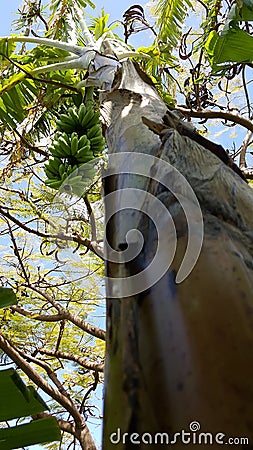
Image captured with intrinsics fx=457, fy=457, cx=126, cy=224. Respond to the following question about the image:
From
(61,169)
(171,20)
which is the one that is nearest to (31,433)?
(61,169)

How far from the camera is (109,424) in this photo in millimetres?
357

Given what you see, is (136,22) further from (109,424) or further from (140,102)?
(109,424)

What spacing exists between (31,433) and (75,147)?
1.01 metres

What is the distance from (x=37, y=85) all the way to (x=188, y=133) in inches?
62.3

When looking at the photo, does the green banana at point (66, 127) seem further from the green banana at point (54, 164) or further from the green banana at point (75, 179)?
the green banana at point (75, 179)

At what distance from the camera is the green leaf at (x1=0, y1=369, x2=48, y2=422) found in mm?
678

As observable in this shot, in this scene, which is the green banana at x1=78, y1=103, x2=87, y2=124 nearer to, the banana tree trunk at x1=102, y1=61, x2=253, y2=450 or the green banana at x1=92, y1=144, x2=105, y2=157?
the green banana at x1=92, y1=144, x2=105, y2=157

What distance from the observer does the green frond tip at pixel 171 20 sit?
2.61 m

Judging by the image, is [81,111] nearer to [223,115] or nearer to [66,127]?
[66,127]

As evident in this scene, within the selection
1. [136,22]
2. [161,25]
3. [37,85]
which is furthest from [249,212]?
[161,25]

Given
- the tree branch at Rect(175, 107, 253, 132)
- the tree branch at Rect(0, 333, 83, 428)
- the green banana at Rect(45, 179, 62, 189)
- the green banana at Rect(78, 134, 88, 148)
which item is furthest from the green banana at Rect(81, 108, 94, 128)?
the tree branch at Rect(0, 333, 83, 428)

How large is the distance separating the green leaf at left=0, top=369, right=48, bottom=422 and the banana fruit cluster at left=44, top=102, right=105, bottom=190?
2.89 ft

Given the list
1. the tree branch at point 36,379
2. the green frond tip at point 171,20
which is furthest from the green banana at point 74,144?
the green frond tip at point 171,20

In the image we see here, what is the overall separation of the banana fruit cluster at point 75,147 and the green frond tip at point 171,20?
1.19 meters
